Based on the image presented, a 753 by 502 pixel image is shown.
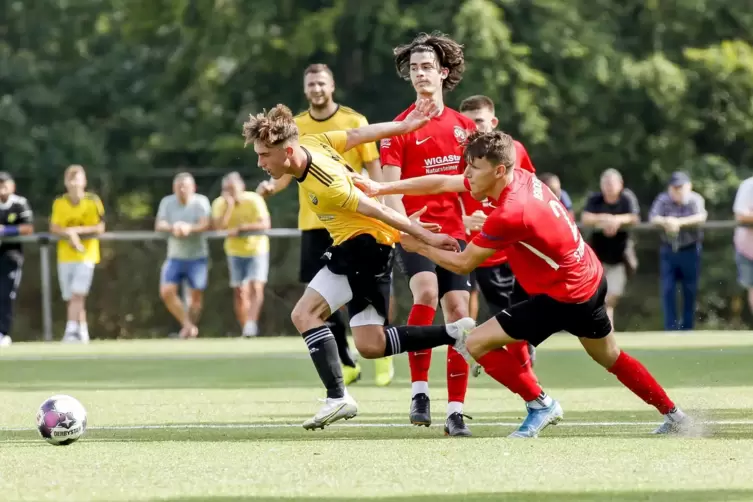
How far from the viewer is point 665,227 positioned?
1791 cm

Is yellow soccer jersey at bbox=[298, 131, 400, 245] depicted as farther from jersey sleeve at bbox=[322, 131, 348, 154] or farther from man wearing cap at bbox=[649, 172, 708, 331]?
man wearing cap at bbox=[649, 172, 708, 331]

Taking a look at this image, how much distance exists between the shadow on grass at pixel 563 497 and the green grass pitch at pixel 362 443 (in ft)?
0.04

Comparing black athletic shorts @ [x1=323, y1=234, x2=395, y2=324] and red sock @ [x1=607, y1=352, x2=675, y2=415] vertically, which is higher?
black athletic shorts @ [x1=323, y1=234, x2=395, y2=324]

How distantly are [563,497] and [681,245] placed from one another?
40.7 ft

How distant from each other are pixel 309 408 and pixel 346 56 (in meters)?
17.2

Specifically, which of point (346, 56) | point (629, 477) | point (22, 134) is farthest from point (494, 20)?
point (629, 477)

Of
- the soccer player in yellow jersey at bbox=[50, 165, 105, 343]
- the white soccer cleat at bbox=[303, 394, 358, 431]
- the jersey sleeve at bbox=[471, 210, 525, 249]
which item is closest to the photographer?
the jersey sleeve at bbox=[471, 210, 525, 249]

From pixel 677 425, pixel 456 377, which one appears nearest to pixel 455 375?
pixel 456 377

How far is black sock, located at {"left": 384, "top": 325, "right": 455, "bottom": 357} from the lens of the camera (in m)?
8.64

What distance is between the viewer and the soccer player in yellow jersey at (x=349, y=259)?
26.8 feet

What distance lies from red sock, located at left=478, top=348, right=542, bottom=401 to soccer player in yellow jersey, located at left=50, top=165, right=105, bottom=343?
10.9m

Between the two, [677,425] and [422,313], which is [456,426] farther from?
[677,425]

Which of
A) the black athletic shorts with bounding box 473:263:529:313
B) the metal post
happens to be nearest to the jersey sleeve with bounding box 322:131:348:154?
the black athletic shorts with bounding box 473:263:529:313

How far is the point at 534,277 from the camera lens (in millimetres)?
7965
